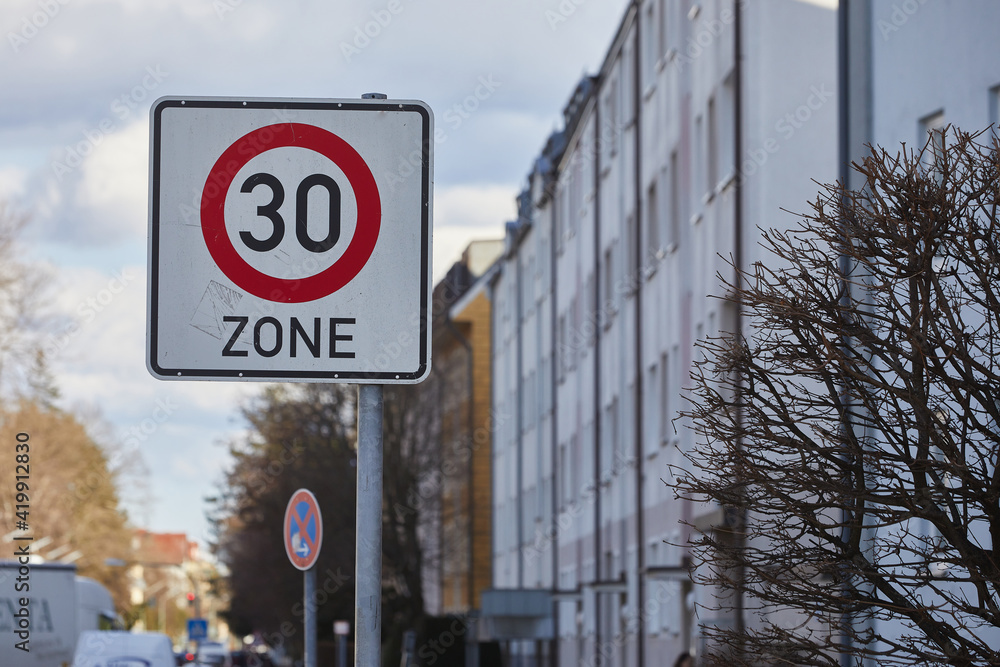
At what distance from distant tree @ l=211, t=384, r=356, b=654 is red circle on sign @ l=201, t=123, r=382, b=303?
43.1 meters

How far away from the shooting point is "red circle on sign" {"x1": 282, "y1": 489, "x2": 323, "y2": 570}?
10492mm

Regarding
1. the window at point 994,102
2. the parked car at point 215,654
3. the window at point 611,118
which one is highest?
the window at point 611,118

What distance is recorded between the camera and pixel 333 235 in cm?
344

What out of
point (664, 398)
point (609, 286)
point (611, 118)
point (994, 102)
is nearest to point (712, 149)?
point (664, 398)

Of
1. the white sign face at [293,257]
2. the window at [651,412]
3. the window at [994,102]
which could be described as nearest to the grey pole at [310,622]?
the white sign face at [293,257]

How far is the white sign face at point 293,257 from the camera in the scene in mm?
3404

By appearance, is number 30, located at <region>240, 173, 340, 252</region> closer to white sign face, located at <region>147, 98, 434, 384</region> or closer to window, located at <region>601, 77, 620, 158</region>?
white sign face, located at <region>147, 98, 434, 384</region>

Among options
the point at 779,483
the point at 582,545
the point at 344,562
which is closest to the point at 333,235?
the point at 779,483

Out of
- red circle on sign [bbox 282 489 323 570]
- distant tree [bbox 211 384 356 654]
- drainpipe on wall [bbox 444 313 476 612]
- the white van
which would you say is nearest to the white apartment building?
red circle on sign [bbox 282 489 323 570]

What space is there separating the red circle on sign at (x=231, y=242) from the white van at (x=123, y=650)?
16.7m

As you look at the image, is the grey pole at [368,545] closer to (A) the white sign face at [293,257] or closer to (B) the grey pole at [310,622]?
(A) the white sign face at [293,257]

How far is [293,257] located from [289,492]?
46597 millimetres

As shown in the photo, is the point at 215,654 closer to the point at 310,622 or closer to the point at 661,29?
the point at 661,29

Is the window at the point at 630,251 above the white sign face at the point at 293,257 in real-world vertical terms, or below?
above
